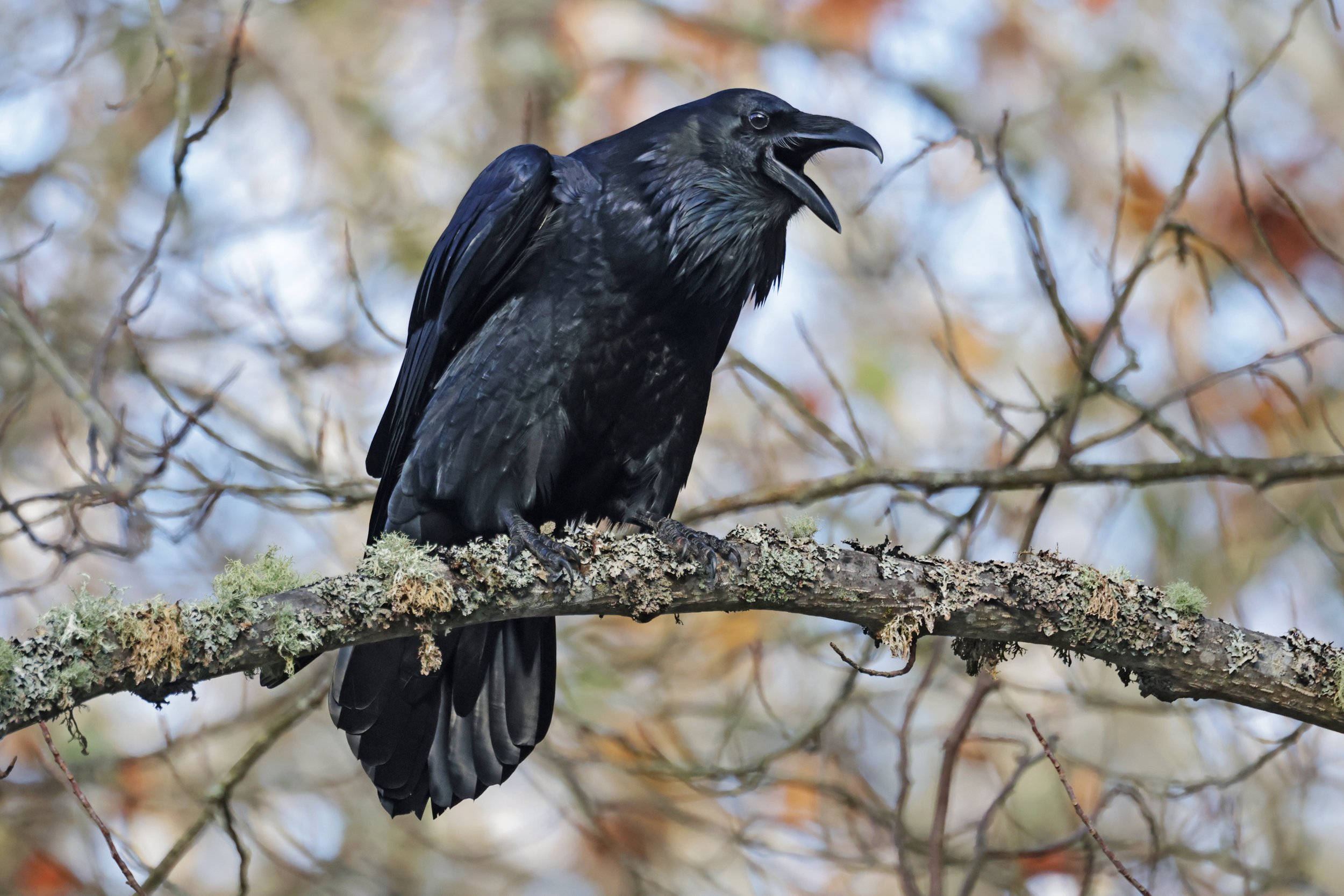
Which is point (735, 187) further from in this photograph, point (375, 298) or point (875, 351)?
point (875, 351)

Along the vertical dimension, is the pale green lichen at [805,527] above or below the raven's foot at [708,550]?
above

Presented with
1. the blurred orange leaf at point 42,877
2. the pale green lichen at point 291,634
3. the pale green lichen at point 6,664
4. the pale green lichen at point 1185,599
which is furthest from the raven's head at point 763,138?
the blurred orange leaf at point 42,877

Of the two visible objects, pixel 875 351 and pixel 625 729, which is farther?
pixel 875 351

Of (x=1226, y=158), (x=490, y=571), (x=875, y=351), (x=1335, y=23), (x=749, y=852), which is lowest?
(x=490, y=571)

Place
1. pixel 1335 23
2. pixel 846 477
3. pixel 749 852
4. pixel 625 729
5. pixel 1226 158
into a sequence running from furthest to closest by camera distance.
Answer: pixel 1226 158
pixel 625 729
pixel 749 852
pixel 846 477
pixel 1335 23

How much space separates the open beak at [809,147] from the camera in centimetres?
382

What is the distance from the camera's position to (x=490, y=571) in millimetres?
2871

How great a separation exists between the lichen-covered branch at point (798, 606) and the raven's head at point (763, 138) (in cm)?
140

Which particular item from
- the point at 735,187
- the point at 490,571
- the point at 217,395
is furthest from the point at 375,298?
the point at 490,571

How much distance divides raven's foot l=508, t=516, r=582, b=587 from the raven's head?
146 cm

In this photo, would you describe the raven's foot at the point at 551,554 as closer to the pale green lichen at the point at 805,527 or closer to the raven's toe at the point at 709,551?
the raven's toe at the point at 709,551

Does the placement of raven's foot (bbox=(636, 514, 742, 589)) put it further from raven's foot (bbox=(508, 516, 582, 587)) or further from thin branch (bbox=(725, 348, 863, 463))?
thin branch (bbox=(725, 348, 863, 463))

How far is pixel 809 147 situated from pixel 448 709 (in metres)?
2.19

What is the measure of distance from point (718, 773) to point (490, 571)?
1411 millimetres
